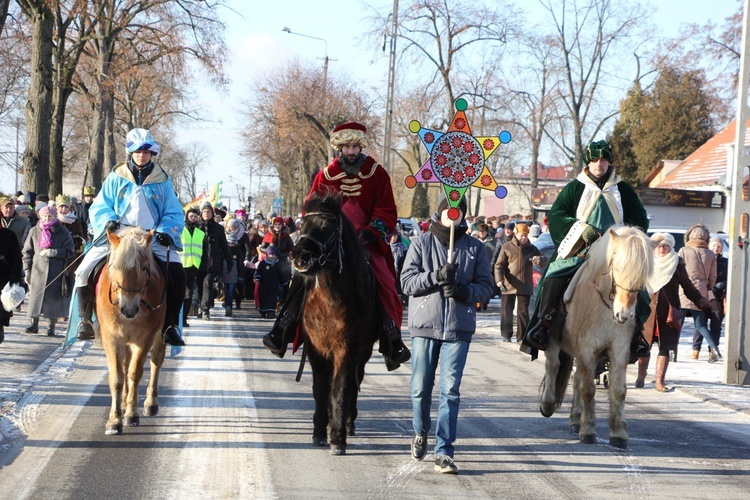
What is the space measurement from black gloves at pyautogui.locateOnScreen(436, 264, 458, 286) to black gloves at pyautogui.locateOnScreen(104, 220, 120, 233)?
10.2 feet

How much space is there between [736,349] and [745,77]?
3.42 meters

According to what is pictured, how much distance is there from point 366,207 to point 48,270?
28.9 ft

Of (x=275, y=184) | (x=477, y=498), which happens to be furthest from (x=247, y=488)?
(x=275, y=184)

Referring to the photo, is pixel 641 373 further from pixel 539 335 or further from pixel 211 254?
pixel 211 254

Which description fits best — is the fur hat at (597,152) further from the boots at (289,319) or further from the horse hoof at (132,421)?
the horse hoof at (132,421)

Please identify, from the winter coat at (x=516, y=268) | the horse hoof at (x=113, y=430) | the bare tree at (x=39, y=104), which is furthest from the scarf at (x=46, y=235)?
the bare tree at (x=39, y=104)

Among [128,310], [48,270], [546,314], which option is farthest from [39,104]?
[546,314]

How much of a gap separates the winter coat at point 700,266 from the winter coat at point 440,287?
844 centimetres

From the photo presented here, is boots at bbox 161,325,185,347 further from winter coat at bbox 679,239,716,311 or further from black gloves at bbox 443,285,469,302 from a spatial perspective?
winter coat at bbox 679,239,716,311

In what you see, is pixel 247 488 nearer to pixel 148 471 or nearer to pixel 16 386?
pixel 148 471

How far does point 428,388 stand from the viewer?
25.5 feet

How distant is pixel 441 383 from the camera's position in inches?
301

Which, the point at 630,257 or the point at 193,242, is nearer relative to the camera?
the point at 630,257

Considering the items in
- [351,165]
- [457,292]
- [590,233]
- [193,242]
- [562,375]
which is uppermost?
[351,165]
